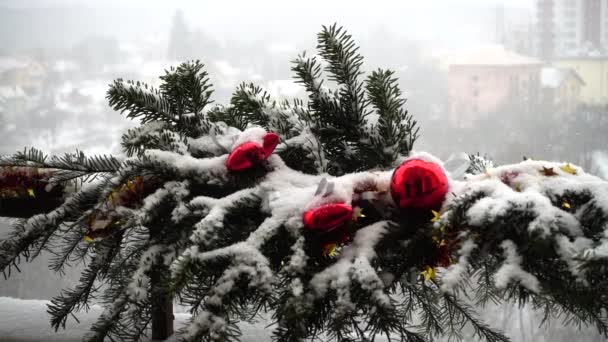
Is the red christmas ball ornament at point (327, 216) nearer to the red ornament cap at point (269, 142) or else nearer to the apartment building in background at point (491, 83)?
the red ornament cap at point (269, 142)

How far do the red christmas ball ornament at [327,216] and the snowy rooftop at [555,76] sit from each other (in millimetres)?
8613

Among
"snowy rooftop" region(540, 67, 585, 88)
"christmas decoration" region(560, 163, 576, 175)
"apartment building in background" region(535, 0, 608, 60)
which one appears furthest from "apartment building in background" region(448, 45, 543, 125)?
"christmas decoration" region(560, 163, 576, 175)

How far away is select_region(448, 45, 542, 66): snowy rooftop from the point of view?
8.75 metres

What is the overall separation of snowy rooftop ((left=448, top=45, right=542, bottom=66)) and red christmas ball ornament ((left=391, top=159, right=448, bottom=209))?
9016mm

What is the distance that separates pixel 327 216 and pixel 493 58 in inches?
366

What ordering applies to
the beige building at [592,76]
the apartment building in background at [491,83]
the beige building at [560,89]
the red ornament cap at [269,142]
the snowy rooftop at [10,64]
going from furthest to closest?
the apartment building in background at [491,83], the beige building at [560,89], the beige building at [592,76], the snowy rooftop at [10,64], the red ornament cap at [269,142]

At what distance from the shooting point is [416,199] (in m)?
0.33

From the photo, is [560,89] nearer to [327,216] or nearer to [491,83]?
[491,83]

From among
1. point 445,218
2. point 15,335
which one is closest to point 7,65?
point 15,335

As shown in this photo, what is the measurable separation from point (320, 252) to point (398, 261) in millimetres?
50

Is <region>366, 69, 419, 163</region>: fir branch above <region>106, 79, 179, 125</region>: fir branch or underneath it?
underneath

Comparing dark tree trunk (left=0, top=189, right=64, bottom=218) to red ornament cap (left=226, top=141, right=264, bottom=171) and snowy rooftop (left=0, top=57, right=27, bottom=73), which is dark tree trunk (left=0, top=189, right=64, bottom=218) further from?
snowy rooftop (left=0, top=57, right=27, bottom=73)

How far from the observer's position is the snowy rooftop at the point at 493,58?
28.7 feet

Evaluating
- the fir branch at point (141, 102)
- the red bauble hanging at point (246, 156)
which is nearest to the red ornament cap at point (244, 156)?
the red bauble hanging at point (246, 156)
